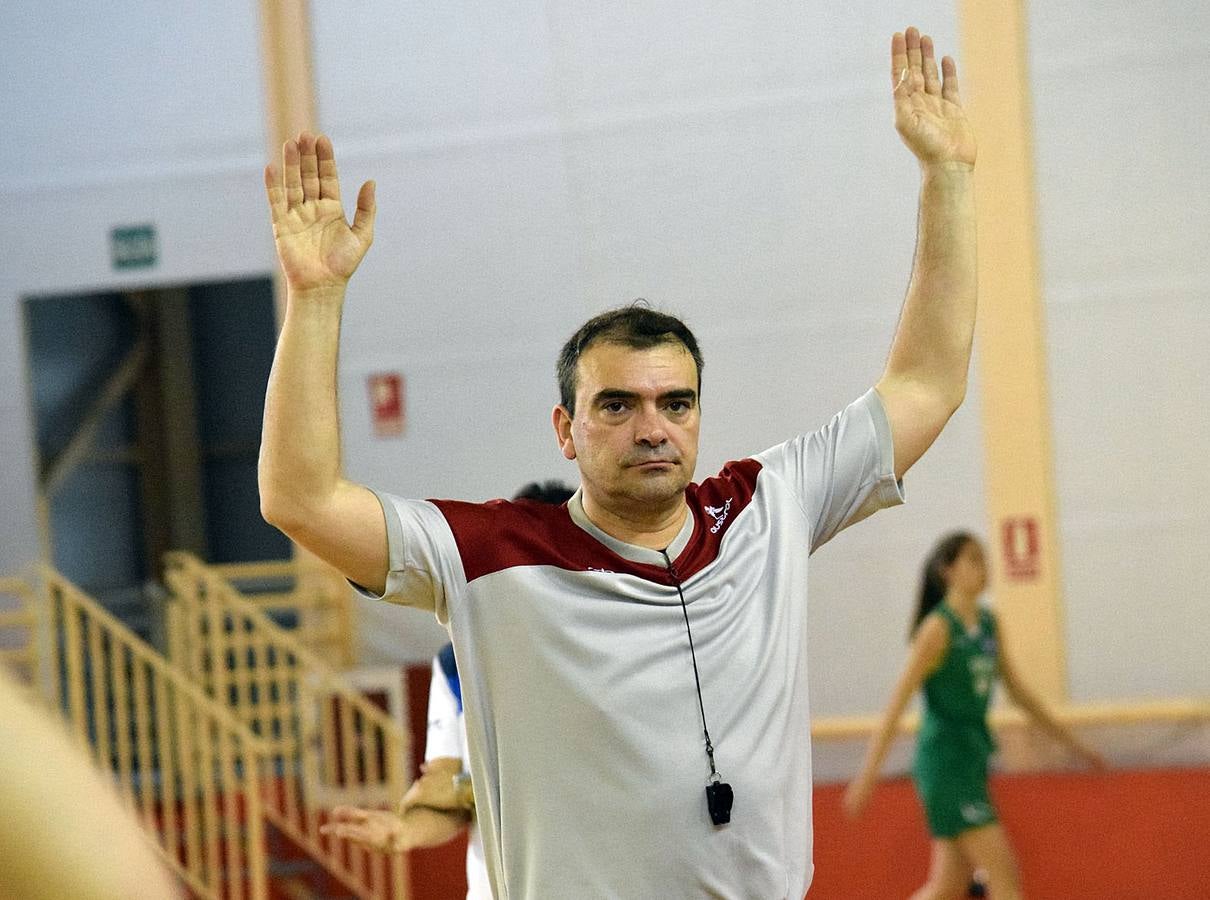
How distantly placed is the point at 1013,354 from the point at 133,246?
4103 mm

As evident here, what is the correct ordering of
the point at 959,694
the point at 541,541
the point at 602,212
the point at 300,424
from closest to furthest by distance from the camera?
the point at 300,424
the point at 541,541
the point at 959,694
the point at 602,212

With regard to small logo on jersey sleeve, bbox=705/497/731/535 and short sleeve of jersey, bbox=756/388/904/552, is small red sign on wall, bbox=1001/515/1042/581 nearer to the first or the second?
short sleeve of jersey, bbox=756/388/904/552

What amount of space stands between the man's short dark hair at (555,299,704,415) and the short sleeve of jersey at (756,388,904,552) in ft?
0.64

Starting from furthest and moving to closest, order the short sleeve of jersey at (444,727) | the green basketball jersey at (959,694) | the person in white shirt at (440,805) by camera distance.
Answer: the green basketball jersey at (959,694) → the short sleeve of jersey at (444,727) → the person in white shirt at (440,805)

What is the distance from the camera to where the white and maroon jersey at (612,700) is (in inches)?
74.5

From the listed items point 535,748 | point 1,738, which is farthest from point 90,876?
point 535,748

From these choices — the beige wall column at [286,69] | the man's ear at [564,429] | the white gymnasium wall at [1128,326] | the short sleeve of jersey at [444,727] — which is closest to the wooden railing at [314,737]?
the beige wall column at [286,69]

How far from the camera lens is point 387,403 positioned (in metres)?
6.91

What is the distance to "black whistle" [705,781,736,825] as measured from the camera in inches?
74.7

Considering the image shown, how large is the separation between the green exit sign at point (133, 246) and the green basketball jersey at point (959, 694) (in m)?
4.23

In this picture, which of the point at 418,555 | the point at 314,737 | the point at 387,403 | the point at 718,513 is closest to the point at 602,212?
the point at 387,403

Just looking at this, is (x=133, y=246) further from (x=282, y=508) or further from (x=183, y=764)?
(x=282, y=508)

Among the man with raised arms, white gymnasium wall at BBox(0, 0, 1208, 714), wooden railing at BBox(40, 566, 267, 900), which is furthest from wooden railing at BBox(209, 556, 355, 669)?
the man with raised arms

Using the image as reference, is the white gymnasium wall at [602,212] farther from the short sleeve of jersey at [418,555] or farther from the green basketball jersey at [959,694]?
the short sleeve of jersey at [418,555]
